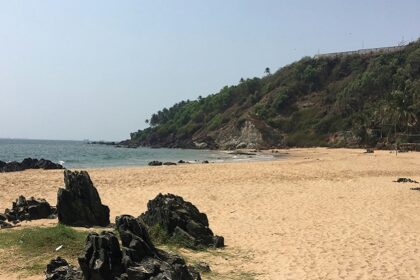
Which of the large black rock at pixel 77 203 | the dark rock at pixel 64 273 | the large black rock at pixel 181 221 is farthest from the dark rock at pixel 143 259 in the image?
the large black rock at pixel 77 203

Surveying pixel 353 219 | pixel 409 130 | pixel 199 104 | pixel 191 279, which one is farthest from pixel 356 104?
pixel 191 279

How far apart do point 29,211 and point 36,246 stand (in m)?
4.96

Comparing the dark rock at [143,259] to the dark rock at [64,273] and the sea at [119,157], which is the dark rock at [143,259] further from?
the sea at [119,157]

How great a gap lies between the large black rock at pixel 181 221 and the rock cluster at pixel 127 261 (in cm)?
393

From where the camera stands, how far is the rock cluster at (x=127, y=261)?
23.9 feet

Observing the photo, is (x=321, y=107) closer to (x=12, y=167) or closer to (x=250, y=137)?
(x=250, y=137)

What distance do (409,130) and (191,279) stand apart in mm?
82499

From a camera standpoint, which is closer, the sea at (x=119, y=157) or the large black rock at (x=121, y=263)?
the large black rock at (x=121, y=263)

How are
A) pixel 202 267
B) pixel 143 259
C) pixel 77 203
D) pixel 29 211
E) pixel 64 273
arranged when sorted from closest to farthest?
1. pixel 64 273
2. pixel 143 259
3. pixel 202 267
4. pixel 77 203
5. pixel 29 211

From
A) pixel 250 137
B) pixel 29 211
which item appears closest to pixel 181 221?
pixel 29 211

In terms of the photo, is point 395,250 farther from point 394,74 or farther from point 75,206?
point 394,74

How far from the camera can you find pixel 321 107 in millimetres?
112562

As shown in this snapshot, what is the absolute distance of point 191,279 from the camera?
26.1ft

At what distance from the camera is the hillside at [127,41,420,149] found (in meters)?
86.2
